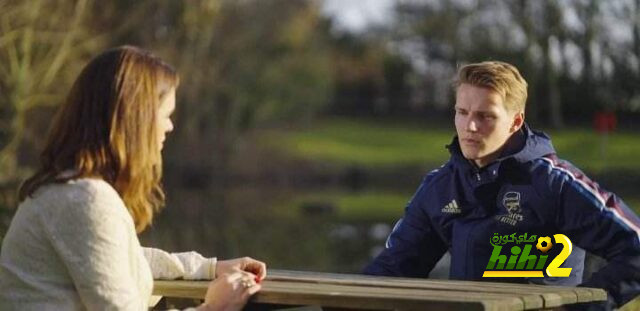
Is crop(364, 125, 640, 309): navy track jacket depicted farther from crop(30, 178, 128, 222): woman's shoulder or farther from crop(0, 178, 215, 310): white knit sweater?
crop(30, 178, 128, 222): woman's shoulder

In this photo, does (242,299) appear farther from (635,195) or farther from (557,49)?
(557,49)

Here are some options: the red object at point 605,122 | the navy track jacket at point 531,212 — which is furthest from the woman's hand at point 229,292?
the red object at point 605,122

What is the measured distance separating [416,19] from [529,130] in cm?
4284

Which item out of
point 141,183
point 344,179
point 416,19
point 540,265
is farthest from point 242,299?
point 416,19

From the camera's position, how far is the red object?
121ft

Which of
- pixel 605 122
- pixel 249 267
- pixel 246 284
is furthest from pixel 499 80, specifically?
pixel 605 122

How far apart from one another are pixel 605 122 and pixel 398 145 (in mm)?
12840

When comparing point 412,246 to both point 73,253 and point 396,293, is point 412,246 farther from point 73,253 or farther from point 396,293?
point 73,253

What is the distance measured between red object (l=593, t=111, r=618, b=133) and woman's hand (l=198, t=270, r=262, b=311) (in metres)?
33.1

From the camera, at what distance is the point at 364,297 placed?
4.04 meters

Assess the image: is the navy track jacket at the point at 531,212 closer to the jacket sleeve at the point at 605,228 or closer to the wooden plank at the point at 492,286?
the jacket sleeve at the point at 605,228

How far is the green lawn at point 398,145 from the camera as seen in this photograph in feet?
116

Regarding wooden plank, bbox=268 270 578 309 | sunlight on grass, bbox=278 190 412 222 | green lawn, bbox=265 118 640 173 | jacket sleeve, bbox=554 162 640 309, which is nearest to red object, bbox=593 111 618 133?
green lawn, bbox=265 118 640 173

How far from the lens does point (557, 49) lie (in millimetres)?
37719
